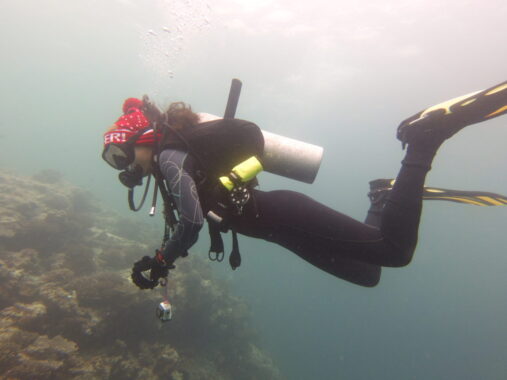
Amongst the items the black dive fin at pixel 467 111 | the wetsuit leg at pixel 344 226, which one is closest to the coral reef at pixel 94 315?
the wetsuit leg at pixel 344 226

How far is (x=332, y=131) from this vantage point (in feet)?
223

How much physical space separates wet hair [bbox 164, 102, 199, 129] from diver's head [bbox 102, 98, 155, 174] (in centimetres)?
23

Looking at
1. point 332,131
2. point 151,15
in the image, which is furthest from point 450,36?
point 332,131

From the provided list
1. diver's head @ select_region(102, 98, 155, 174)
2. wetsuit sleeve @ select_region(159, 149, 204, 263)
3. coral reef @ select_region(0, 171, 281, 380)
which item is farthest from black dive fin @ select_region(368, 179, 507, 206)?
coral reef @ select_region(0, 171, 281, 380)

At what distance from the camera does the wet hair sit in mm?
2771

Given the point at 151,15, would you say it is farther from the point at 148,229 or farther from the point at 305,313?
the point at 305,313

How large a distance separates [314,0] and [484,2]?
13.2 m

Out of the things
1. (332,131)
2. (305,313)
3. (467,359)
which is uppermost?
(332,131)

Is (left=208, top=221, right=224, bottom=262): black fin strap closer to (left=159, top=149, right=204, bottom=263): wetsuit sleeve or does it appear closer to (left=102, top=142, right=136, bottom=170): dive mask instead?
(left=159, top=149, right=204, bottom=263): wetsuit sleeve

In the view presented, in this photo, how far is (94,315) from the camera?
752 centimetres

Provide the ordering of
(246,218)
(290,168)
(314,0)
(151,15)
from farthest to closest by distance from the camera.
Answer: (151,15) → (314,0) → (290,168) → (246,218)

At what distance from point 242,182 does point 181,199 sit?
0.55 meters

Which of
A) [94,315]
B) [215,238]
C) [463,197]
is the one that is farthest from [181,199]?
[94,315]

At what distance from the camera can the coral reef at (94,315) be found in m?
6.15
